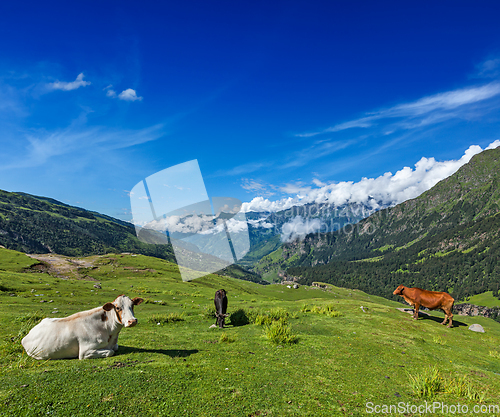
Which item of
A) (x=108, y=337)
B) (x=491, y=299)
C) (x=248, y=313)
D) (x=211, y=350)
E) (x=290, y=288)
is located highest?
(x=108, y=337)

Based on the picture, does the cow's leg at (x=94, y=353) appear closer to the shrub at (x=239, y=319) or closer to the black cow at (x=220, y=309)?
the black cow at (x=220, y=309)

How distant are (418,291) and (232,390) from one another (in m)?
18.6

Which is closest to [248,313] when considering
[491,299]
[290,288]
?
[290,288]

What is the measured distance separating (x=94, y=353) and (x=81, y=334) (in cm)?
79

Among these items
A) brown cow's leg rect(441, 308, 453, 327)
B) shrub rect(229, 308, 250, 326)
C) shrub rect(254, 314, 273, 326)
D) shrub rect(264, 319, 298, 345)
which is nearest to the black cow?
shrub rect(229, 308, 250, 326)

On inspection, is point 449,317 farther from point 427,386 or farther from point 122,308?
point 122,308

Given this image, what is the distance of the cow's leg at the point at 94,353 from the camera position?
26.3 feet

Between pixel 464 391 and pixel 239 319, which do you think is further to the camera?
pixel 239 319

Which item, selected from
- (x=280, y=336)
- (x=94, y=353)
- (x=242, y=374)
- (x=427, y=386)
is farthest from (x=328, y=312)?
(x=94, y=353)

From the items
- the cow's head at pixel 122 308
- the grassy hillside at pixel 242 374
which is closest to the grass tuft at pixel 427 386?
the grassy hillside at pixel 242 374

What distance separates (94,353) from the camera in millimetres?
8109

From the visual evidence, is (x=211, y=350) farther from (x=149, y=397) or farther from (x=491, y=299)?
(x=491, y=299)

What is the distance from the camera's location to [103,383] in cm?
598

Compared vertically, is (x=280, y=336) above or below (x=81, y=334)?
below
